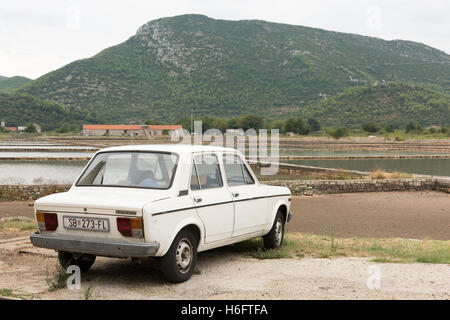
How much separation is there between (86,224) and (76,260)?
109cm

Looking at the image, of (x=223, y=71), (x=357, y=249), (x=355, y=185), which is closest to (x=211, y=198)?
(x=357, y=249)

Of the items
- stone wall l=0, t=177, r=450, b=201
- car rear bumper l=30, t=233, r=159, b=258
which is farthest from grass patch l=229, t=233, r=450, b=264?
stone wall l=0, t=177, r=450, b=201

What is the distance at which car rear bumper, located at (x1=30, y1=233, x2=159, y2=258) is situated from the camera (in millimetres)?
6031

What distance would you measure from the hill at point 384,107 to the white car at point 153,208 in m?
115

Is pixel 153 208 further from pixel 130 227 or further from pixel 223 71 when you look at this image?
pixel 223 71

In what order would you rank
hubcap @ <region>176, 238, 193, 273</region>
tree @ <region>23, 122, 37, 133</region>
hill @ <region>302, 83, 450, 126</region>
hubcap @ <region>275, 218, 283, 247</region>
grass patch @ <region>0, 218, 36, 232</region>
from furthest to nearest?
hill @ <region>302, 83, 450, 126</region> → tree @ <region>23, 122, 37, 133</region> → grass patch @ <region>0, 218, 36, 232</region> → hubcap @ <region>275, 218, 283, 247</region> → hubcap @ <region>176, 238, 193, 273</region>

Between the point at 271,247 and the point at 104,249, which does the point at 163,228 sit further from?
the point at 271,247

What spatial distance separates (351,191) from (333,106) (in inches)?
4310

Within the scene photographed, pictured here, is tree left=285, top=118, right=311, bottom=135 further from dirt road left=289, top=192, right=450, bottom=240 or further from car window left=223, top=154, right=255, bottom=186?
car window left=223, top=154, right=255, bottom=186

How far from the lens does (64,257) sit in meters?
7.08

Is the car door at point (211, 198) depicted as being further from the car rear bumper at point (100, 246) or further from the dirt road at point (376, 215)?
the dirt road at point (376, 215)

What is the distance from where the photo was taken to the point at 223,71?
165500mm

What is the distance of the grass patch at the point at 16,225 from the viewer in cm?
1148

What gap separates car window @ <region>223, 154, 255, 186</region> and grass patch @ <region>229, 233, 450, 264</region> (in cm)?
123
